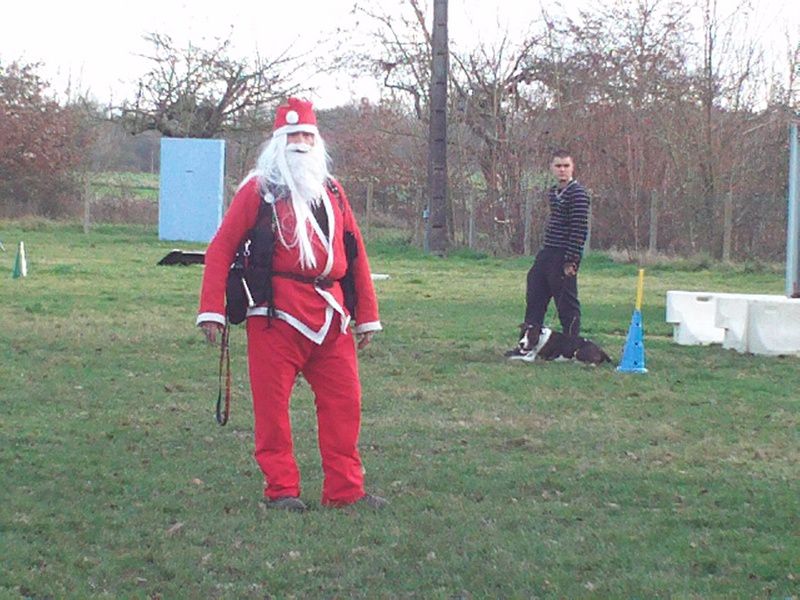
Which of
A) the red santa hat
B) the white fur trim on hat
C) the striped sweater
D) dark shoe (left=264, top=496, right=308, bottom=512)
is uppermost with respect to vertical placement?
the red santa hat

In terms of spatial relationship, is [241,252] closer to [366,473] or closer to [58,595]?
[366,473]

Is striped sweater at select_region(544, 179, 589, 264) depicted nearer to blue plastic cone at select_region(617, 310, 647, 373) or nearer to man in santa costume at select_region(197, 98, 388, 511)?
blue plastic cone at select_region(617, 310, 647, 373)

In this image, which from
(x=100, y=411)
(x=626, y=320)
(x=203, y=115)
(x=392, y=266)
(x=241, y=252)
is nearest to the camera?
(x=241, y=252)

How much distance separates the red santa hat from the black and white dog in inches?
215

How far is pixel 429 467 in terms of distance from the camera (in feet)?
23.8

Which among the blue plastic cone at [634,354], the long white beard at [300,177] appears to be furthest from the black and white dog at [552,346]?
the long white beard at [300,177]

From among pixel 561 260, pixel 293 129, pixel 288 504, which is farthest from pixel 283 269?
pixel 561 260

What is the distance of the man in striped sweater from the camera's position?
11.7 meters

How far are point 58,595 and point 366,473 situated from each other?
7.87 feet

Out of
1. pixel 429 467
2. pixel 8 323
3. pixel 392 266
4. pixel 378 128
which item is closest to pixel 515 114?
pixel 378 128

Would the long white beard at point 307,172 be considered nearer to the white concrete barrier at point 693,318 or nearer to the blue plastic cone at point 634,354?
the blue plastic cone at point 634,354

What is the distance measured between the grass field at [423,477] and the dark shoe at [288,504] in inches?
4.1

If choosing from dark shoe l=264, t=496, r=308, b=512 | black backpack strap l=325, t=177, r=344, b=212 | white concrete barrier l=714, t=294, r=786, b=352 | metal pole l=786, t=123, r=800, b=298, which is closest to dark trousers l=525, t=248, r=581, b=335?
white concrete barrier l=714, t=294, r=786, b=352

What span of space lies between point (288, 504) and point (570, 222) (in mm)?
5998
